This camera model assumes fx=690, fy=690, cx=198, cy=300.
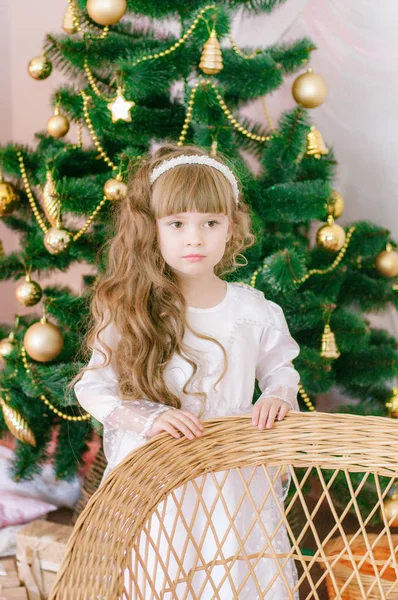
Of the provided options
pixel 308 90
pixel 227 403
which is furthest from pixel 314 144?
pixel 227 403

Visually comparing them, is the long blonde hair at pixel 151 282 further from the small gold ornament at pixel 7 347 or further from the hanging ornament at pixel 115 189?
the small gold ornament at pixel 7 347

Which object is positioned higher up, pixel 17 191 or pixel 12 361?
pixel 17 191

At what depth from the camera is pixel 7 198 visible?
1.47 m

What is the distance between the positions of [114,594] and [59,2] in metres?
2.08

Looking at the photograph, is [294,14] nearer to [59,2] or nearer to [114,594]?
[59,2]

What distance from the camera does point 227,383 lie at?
44.5 inches

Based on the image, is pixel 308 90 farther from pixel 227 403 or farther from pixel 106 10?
pixel 227 403

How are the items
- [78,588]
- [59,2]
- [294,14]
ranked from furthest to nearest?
[59,2] < [294,14] < [78,588]

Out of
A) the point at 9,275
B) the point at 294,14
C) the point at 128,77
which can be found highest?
the point at 294,14

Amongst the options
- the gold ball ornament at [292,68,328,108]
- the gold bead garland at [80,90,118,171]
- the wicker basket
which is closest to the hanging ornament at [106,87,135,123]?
the gold bead garland at [80,90,118,171]

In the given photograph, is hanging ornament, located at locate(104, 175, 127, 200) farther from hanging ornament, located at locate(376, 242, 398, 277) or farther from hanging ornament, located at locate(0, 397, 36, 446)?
hanging ornament, located at locate(376, 242, 398, 277)

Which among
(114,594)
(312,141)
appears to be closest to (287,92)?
(312,141)

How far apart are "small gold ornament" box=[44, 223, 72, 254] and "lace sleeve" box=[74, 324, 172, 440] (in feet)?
1.03

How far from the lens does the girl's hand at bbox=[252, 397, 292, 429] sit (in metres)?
0.96
